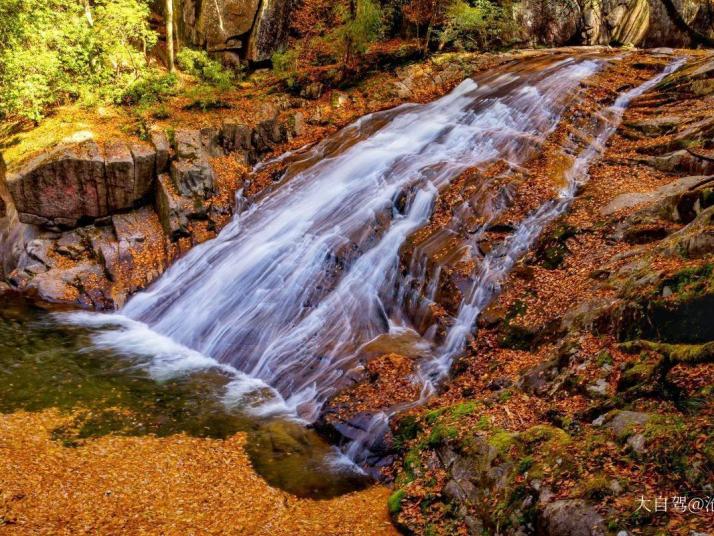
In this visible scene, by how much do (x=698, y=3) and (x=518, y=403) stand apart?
78.0ft

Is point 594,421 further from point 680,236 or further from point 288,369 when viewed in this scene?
point 288,369

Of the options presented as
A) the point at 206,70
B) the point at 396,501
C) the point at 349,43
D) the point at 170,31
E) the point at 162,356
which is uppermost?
the point at 170,31

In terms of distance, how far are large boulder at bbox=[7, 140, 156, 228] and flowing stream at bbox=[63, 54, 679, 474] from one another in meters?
3.07

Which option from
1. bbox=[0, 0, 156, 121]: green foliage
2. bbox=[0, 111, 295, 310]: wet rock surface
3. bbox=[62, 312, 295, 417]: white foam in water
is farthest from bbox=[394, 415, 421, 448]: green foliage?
bbox=[0, 0, 156, 121]: green foliage

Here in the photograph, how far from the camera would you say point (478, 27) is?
1978cm

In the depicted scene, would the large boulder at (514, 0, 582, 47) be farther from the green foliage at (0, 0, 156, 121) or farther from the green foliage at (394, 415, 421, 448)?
the green foliage at (394, 415, 421, 448)

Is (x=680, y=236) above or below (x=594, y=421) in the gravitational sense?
above

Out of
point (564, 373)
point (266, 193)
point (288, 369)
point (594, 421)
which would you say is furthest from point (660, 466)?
point (266, 193)

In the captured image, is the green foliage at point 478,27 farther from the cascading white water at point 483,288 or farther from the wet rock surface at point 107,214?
the wet rock surface at point 107,214

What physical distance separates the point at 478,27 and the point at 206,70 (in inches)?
419

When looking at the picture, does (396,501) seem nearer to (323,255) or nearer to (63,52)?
(323,255)

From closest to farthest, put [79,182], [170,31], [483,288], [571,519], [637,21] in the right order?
[571,519] → [483,288] → [79,182] → [170,31] → [637,21]

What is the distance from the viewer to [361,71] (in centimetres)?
1978

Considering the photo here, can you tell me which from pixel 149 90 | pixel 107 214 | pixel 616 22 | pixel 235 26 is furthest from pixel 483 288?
pixel 616 22
